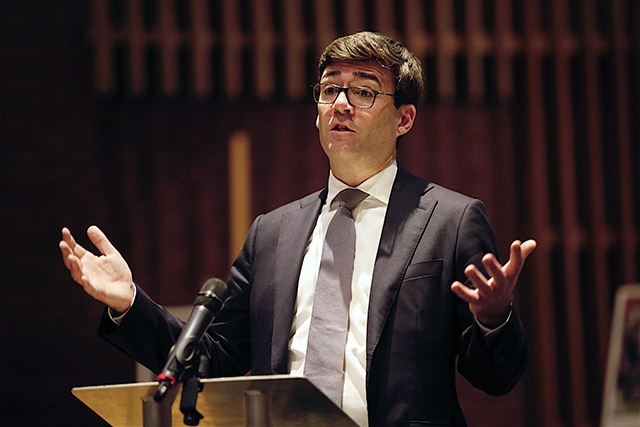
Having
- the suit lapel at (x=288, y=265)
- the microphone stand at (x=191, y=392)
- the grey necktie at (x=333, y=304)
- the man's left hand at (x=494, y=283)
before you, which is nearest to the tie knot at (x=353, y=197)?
the grey necktie at (x=333, y=304)

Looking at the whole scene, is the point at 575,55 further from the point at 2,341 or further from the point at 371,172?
the point at 2,341

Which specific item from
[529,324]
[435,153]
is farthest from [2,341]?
[529,324]

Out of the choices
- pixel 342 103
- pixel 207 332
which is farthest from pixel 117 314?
pixel 342 103

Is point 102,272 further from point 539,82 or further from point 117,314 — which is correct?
point 539,82

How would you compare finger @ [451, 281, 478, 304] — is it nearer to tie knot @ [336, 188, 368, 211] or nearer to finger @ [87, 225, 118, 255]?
tie knot @ [336, 188, 368, 211]

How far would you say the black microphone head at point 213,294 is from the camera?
5.55 feet

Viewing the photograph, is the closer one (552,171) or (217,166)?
(217,166)

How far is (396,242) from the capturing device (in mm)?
2170

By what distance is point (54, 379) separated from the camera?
4453mm

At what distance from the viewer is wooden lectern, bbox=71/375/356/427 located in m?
1.64

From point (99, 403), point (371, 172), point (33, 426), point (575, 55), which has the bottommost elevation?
point (33, 426)

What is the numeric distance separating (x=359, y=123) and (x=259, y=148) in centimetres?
258

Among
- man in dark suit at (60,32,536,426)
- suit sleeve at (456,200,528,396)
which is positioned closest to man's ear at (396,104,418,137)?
man in dark suit at (60,32,536,426)

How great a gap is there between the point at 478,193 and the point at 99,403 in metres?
3.52
